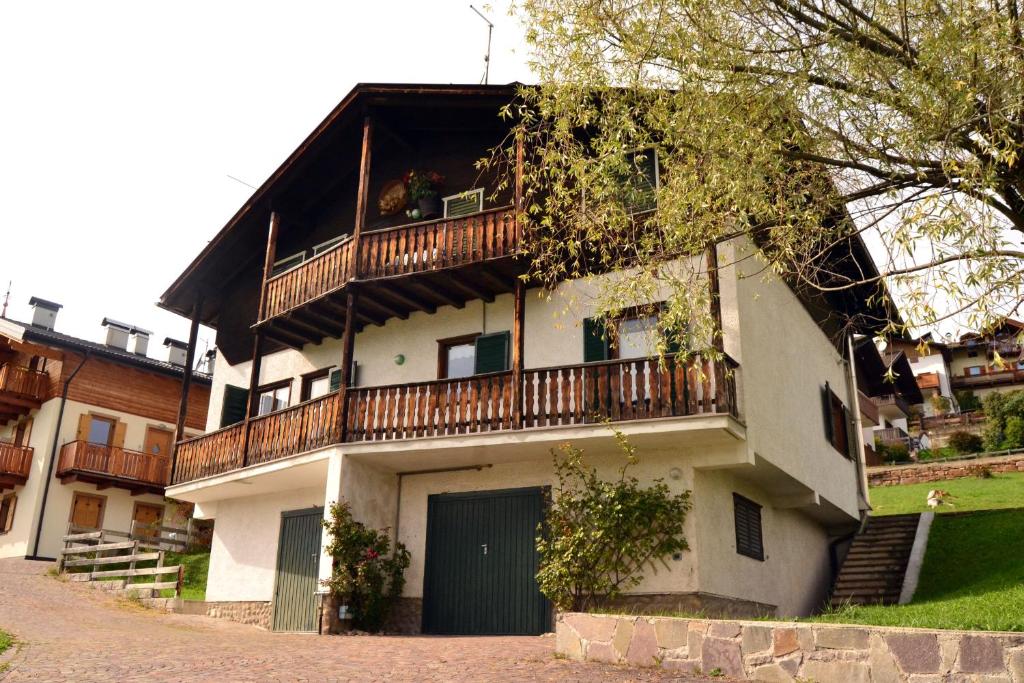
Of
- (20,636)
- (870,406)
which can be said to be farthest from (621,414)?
(870,406)

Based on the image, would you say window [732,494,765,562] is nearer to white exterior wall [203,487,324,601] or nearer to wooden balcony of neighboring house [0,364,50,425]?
white exterior wall [203,487,324,601]

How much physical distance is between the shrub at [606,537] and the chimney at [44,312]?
1095 inches

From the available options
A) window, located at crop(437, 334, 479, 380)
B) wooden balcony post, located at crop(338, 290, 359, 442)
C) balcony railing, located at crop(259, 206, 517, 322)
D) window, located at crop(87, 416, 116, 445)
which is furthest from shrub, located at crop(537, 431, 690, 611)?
window, located at crop(87, 416, 116, 445)

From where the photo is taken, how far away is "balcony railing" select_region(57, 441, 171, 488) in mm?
28000

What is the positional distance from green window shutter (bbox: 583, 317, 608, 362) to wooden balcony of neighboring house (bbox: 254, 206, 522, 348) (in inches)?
58.8

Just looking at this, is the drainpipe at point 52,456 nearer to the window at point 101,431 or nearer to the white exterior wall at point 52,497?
the white exterior wall at point 52,497

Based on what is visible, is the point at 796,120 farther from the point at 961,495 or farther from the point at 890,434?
the point at 890,434

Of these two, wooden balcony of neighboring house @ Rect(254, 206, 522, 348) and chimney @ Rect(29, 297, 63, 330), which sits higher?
chimney @ Rect(29, 297, 63, 330)

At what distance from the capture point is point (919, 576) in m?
16.5

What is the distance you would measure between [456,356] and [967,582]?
31.3ft

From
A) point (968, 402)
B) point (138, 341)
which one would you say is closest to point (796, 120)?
point (138, 341)

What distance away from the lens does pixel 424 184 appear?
1797 cm

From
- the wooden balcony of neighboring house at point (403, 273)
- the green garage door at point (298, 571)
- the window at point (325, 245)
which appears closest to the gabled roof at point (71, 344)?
the window at point (325, 245)

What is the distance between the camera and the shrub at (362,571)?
1442cm
